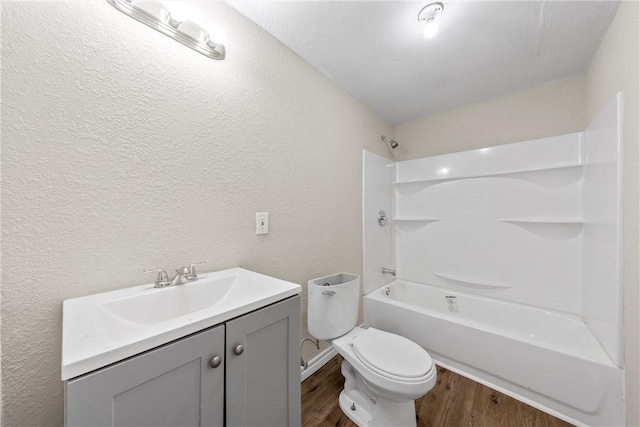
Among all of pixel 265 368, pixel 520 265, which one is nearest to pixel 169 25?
pixel 265 368

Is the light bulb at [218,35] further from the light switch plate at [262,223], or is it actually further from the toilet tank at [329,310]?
the toilet tank at [329,310]

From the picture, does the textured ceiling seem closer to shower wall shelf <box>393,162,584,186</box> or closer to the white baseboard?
shower wall shelf <box>393,162,584,186</box>

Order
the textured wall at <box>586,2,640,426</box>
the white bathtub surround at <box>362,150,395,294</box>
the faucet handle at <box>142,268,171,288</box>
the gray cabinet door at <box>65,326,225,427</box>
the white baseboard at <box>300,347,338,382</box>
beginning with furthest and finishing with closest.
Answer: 1. the white bathtub surround at <box>362,150,395,294</box>
2. the white baseboard at <box>300,347,338,382</box>
3. the textured wall at <box>586,2,640,426</box>
4. the faucet handle at <box>142,268,171,288</box>
5. the gray cabinet door at <box>65,326,225,427</box>

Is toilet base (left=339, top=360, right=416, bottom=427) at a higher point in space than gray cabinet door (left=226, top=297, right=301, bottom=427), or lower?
lower

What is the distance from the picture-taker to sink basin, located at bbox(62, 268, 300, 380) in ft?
1.63

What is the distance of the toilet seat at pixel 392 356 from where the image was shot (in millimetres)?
1143

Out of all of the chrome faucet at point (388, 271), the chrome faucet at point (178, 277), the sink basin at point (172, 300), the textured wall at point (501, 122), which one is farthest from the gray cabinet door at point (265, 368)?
the textured wall at point (501, 122)

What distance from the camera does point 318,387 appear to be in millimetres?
1537

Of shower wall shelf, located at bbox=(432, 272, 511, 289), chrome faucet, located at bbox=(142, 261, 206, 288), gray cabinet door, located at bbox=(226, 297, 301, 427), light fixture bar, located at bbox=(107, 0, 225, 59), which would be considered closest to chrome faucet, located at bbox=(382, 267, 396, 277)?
shower wall shelf, located at bbox=(432, 272, 511, 289)

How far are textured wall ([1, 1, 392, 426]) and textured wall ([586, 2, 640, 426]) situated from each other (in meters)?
1.71

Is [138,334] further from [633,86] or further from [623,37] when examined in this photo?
[623,37]

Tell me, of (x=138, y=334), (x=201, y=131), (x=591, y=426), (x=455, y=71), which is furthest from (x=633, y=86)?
(x=138, y=334)

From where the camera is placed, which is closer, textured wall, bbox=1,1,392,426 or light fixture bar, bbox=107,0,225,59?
textured wall, bbox=1,1,392,426

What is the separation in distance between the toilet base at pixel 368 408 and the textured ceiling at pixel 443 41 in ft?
6.94
